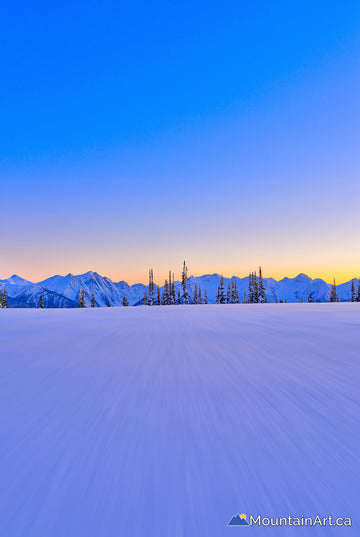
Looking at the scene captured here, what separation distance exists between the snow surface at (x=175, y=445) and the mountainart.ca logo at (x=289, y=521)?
0.02m

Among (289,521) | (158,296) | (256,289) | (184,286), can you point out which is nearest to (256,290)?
(256,289)

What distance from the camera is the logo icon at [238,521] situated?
1.35 m

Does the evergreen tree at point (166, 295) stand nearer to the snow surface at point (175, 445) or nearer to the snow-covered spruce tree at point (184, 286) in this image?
the snow-covered spruce tree at point (184, 286)

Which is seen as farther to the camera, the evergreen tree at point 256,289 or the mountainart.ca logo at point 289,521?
the evergreen tree at point 256,289

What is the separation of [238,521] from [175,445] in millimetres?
654

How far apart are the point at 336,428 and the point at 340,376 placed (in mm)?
1235

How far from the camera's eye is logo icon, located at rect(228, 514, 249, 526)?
1354 millimetres

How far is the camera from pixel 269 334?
5848mm

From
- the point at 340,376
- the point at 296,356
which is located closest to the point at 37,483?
the point at 340,376

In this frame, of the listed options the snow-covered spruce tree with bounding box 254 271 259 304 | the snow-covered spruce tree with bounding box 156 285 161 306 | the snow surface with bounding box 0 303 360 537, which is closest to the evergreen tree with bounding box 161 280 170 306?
the snow-covered spruce tree with bounding box 156 285 161 306

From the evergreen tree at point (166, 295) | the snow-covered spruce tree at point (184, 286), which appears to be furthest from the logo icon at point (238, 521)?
the evergreen tree at point (166, 295)

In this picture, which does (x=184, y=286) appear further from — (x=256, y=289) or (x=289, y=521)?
(x=289, y=521)

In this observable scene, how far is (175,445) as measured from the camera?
1.93 meters

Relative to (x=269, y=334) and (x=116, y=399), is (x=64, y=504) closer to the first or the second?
(x=116, y=399)
